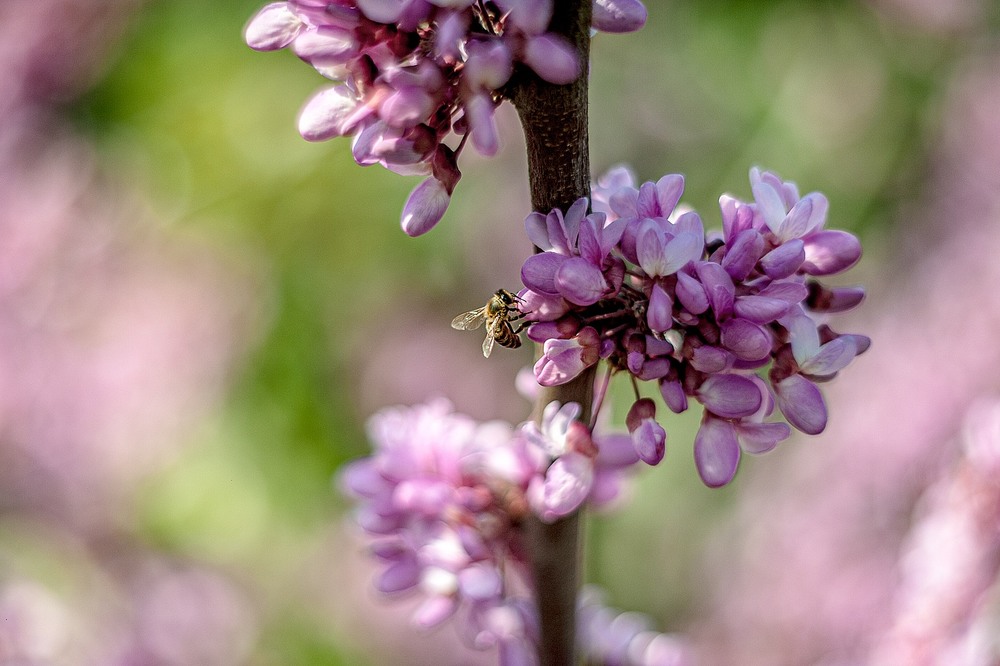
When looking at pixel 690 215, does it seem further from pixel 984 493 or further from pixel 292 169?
pixel 292 169

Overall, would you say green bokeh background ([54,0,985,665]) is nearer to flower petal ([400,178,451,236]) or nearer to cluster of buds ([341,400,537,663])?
cluster of buds ([341,400,537,663])

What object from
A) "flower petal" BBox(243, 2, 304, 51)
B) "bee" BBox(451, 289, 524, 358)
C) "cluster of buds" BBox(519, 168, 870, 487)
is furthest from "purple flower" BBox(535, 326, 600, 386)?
"flower petal" BBox(243, 2, 304, 51)

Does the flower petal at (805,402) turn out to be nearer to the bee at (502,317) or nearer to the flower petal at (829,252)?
the flower petal at (829,252)

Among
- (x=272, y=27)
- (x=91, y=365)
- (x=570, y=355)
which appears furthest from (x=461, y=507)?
(x=91, y=365)

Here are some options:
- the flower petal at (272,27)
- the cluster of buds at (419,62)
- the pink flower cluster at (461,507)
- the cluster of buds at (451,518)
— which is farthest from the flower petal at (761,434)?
the flower petal at (272,27)

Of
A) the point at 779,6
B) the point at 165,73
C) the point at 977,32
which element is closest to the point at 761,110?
the point at 779,6

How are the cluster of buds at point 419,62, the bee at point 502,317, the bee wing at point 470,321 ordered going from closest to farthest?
the cluster of buds at point 419,62, the bee at point 502,317, the bee wing at point 470,321
